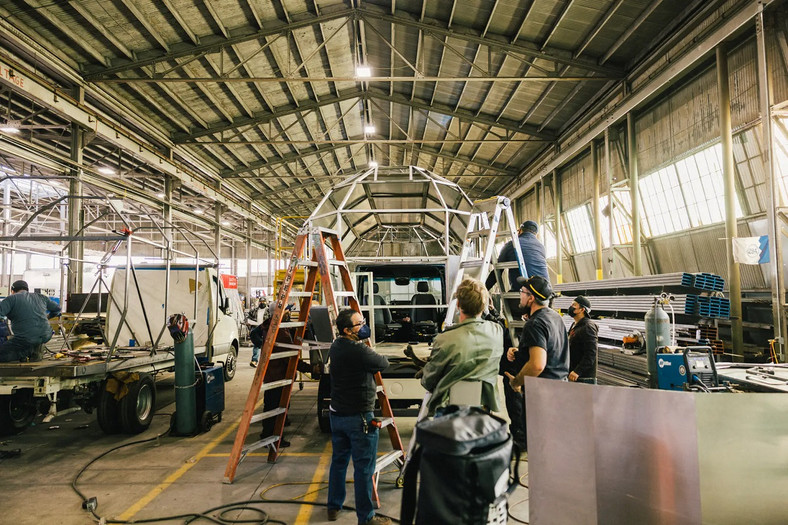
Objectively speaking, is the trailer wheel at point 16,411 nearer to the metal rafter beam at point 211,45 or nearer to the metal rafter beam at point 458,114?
the metal rafter beam at point 211,45

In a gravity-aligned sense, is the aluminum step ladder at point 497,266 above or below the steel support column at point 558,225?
below

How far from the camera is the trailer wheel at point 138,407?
21.4ft

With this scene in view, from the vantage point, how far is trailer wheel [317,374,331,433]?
20.0 feet

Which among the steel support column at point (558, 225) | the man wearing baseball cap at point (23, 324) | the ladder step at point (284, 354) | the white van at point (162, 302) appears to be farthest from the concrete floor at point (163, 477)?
the steel support column at point (558, 225)

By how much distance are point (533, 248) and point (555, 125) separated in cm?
1153

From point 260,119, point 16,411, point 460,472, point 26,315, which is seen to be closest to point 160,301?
point 26,315

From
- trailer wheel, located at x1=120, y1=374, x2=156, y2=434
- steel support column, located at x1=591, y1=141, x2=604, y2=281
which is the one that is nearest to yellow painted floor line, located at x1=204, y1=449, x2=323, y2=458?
trailer wheel, located at x1=120, y1=374, x2=156, y2=434

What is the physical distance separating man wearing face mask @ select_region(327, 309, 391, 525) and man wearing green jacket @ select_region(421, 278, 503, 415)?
67 cm

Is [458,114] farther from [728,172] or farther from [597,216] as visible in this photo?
[728,172]

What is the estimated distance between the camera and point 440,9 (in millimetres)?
11133

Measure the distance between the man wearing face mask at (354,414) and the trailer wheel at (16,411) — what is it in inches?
219

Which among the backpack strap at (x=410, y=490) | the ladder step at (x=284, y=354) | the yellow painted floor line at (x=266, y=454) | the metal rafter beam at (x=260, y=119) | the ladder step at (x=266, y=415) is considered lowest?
the yellow painted floor line at (x=266, y=454)

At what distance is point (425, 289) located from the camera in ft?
27.0

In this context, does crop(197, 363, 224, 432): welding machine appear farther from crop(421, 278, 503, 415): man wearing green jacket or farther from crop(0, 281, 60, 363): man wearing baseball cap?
crop(421, 278, 503, 415): man wearing green jacket
